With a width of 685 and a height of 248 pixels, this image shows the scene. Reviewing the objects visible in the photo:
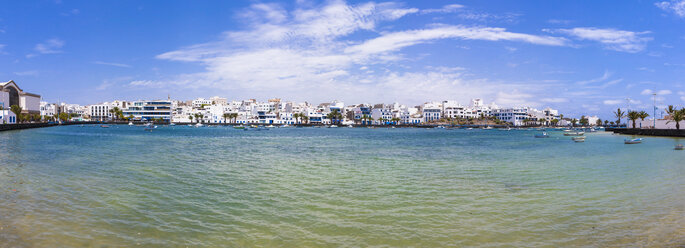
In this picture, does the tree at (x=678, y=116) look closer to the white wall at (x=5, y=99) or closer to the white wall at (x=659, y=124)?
→ the white wall at (x=659, y=124)

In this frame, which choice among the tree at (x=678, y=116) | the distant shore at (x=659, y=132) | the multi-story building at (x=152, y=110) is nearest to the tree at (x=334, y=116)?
the multi-story building at (x=152, y=110)

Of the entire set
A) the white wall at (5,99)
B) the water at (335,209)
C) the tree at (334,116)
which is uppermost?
the white wall at (5,99)

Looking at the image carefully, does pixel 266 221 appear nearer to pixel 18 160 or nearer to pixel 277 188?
pixel 277 188

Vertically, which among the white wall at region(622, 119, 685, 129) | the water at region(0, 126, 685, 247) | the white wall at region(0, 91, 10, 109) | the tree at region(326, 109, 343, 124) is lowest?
the water at region(0, 126, 685, 247)

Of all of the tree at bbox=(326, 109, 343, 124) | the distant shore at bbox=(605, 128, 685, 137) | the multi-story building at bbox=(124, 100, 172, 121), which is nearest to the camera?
the distant shore at bbox=(605, 128, 685, 137)

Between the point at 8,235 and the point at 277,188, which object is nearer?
the point at 8,235

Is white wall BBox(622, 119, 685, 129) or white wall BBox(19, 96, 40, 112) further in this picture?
white wall BBox(19, 96, 40, 112)

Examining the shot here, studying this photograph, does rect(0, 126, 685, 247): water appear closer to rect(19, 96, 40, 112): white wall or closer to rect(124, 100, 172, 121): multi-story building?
rect(19, 96, 40, 112): white wall

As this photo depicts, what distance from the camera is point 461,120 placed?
19788cm

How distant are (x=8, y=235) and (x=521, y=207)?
14201 mm

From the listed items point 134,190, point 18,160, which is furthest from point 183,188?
point 18,160

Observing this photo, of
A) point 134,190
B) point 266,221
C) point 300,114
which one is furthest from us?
point 300,114

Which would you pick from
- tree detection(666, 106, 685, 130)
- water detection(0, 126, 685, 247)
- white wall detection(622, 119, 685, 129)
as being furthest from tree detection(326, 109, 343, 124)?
water detection(0, 126, 685, 247)

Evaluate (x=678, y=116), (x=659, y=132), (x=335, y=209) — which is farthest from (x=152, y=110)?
(x=335, y=209)
